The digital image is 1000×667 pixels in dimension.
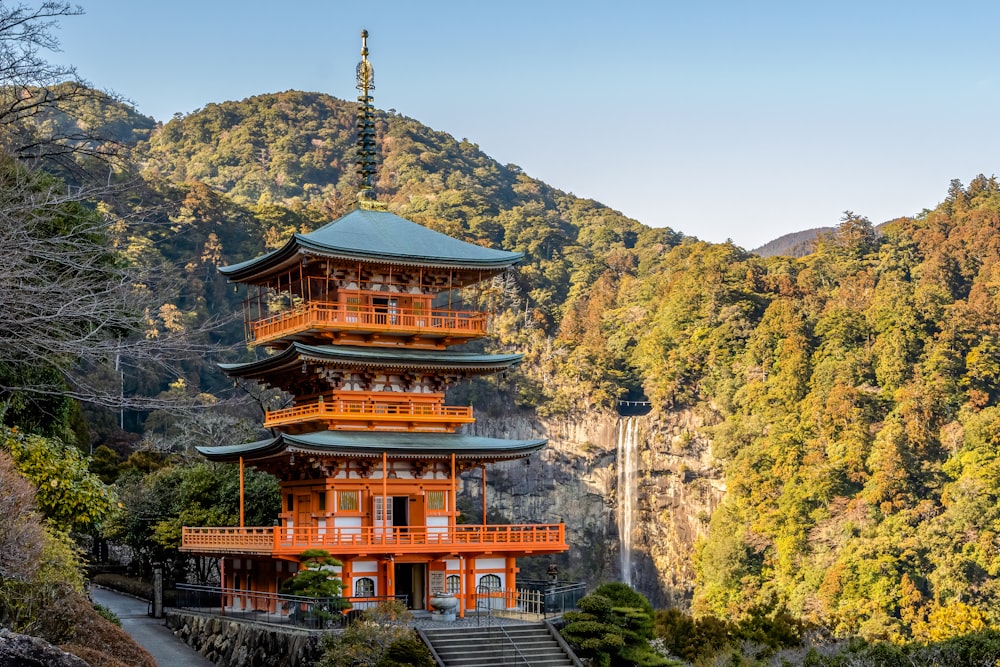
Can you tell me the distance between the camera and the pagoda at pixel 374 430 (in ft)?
100

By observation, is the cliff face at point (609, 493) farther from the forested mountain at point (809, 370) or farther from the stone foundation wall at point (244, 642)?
the stone foundation wall at point (244, 642)

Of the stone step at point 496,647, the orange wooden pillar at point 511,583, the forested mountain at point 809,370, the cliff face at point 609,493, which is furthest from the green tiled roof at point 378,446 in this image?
the cliff face at point 609,493

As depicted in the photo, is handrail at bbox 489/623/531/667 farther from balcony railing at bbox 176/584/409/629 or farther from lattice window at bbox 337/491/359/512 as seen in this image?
lattice window at bbox 337/491/359/512

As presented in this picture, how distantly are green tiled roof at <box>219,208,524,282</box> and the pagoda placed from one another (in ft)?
0.17

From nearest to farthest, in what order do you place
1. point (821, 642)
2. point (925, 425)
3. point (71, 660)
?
point (71, 660) → point (821, 642) → point (925, 425)

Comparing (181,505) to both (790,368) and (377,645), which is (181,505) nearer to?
(377,645)

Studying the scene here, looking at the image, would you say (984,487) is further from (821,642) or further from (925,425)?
(821,642)

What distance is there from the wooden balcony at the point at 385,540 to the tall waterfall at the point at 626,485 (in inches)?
1568

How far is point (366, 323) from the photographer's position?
3241 cm

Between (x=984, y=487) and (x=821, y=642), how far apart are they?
29820 millimetres

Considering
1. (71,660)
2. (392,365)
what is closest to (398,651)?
(392,365)

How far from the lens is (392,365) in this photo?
105 feet

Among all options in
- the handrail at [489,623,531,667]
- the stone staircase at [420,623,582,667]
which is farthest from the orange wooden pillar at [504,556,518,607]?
the stone staircase at [420,623,582,667]

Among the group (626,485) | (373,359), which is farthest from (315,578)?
(626,485)
